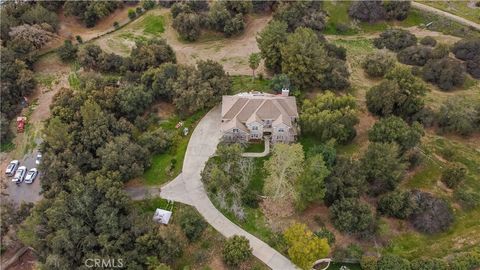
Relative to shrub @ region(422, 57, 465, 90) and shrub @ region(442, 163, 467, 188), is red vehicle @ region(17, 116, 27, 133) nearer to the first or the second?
shrub @ region(442, 163, 467, 188)

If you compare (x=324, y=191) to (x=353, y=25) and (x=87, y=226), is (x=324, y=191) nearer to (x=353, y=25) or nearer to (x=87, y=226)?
(x=87, y=226)

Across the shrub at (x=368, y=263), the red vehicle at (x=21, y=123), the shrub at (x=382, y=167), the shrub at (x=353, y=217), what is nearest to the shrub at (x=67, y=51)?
the red vehicle at (x=21, y=123)

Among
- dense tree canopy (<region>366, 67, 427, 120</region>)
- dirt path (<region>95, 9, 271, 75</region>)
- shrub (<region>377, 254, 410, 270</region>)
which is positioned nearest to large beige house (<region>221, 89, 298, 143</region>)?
dense tree canopy (<region>366, 67, 427, 120</region>)

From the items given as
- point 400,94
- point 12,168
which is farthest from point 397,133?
point 12,168

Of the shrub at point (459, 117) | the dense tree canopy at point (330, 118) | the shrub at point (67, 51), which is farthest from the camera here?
the shrub at point (67, 51)

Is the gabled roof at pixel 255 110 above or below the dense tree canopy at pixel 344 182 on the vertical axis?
above

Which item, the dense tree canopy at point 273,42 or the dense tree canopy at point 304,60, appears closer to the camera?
the dense tree canopy at point 304,60

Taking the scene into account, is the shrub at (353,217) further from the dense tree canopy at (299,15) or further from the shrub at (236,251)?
the dense tree canopy at (299,15)
